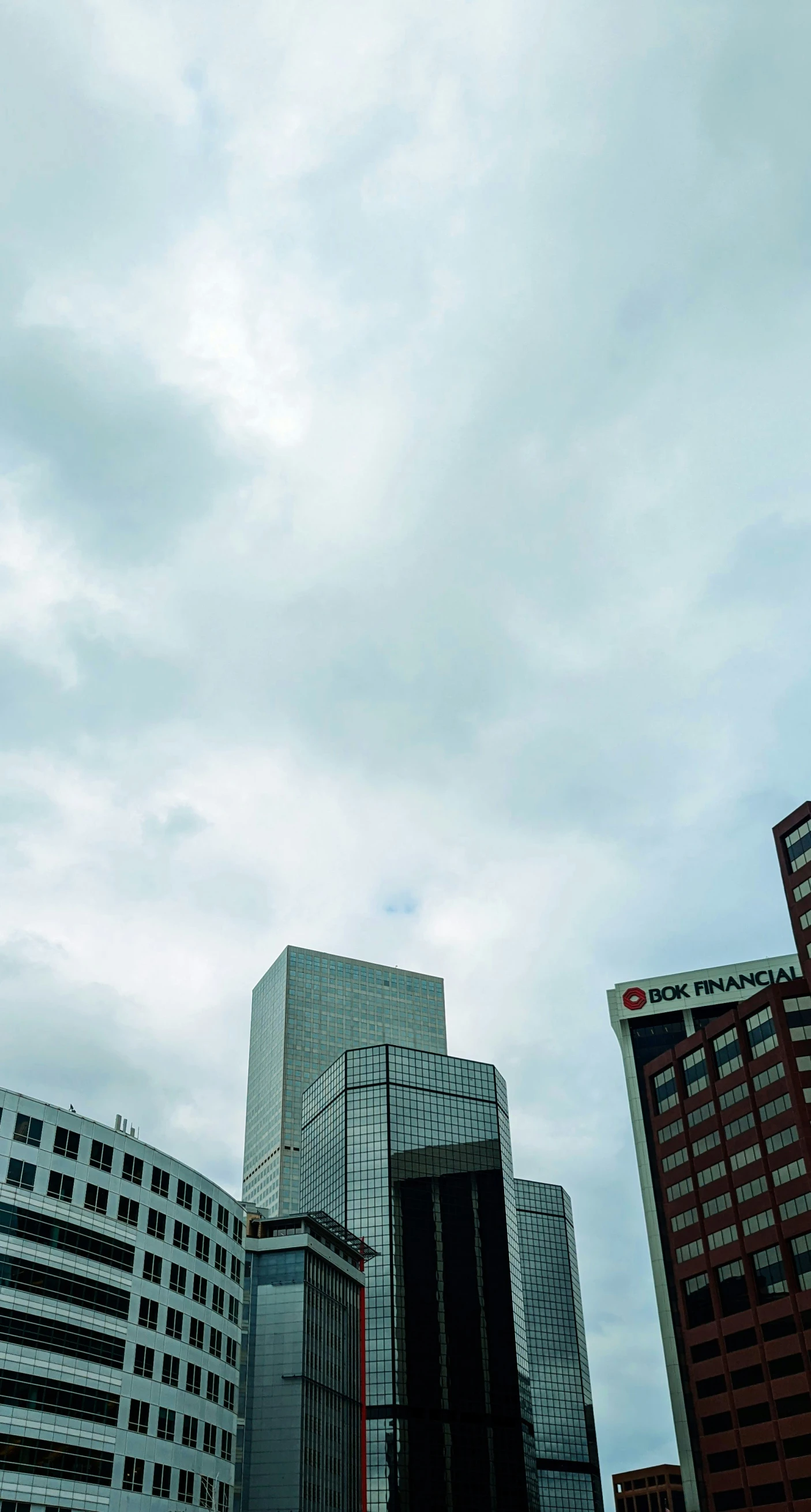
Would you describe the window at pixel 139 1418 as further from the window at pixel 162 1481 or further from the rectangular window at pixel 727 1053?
the rectangular window at pixel 727 1053

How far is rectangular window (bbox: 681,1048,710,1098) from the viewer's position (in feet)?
536

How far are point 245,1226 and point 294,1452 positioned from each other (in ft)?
79.4

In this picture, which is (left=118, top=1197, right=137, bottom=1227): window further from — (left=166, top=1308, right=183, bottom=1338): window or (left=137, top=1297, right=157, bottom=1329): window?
(left=166, top=1308, right=183, bottom=1338): window

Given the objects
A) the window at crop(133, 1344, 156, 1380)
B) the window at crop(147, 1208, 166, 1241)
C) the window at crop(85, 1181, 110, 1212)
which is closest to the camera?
the window at crop(85, 1181, 110, 1212)

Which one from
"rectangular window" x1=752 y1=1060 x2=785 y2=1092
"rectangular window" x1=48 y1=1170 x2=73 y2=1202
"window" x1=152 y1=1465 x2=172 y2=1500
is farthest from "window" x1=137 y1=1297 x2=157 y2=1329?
"rectangular window" x1=752 y1=1060 x2=785 y2=1092

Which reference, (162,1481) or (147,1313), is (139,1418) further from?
(147,1313)

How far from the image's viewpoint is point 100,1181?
10725 cm


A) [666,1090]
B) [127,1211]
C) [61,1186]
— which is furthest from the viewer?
[666,1090]

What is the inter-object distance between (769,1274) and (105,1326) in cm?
8030

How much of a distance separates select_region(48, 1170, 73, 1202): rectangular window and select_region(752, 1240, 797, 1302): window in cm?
8420

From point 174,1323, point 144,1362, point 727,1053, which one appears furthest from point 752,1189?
point 144,1362

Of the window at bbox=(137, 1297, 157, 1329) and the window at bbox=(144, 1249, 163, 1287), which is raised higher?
the window at bbox=(144, 1249, 163, 1287)

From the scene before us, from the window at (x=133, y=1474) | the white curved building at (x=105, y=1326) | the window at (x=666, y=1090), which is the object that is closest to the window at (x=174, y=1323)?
the white curved building at (x=105, y=1326)

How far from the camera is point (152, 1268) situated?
112 m
